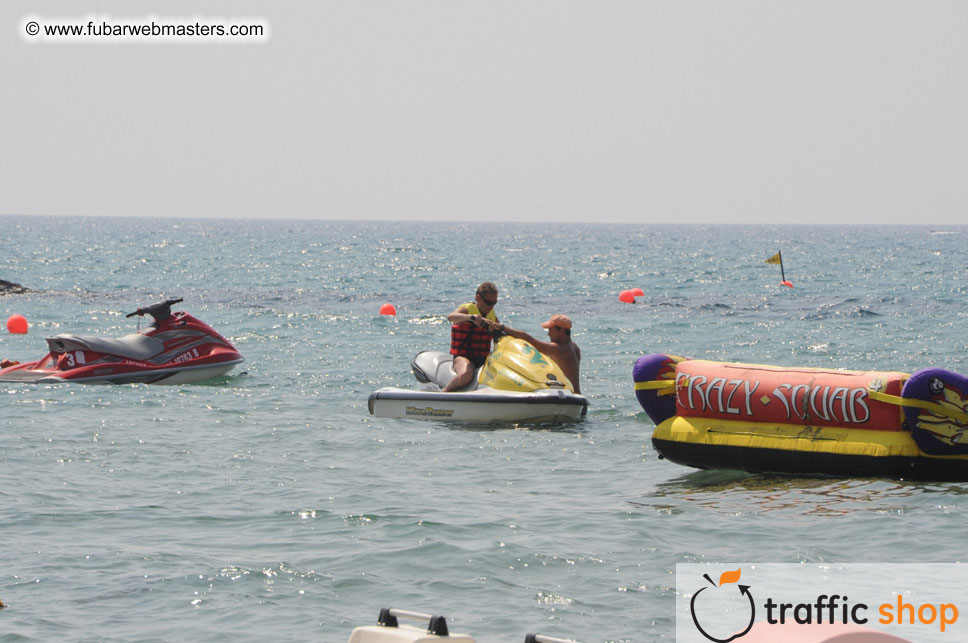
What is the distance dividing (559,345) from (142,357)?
20.5 feet

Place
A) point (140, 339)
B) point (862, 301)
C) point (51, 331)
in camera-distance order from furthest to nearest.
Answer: point (862, 301) < point (51, 331) < point (140, 339)

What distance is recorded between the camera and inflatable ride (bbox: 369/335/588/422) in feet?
42.3

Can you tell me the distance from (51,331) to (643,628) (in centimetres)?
2189

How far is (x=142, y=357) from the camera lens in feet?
54.1

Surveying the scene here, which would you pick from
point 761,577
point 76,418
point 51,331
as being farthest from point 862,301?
point 761,577

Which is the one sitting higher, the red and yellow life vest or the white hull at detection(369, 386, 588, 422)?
the red and yellow life vest

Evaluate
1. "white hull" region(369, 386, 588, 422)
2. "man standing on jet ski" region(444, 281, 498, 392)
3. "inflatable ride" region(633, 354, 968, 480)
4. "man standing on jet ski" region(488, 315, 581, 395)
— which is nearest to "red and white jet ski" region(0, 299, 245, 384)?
"white hull" region(369, 386, 588, 422)

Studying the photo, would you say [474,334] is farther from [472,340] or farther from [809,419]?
[809,419]

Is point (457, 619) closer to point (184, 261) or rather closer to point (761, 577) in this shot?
point (761, 577)

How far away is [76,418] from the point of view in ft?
45.1

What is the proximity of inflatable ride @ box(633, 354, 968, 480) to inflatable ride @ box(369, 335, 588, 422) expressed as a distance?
6.93 feet

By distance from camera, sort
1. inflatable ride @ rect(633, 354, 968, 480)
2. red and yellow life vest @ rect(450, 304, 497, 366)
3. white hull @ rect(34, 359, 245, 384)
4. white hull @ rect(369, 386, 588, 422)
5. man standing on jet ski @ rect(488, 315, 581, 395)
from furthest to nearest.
A: white hull @ rect(34, 359, 245, 384), red and yellow life vest @ rect(450, 304, 497, 366), man standing on jet ski @ rect(488, 315, 581, 395), white hull @ rect(369, 386, 588, 422), inflatable ride @ rect(633, 354, 968, 480)

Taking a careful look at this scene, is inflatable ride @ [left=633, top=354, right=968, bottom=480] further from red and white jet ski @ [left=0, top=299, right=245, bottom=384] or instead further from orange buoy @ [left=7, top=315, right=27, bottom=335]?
orange buoy @ [left=7, top=315, right=27, bottom=335]

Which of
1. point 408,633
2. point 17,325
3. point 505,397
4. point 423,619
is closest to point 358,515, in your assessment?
point 505,397
